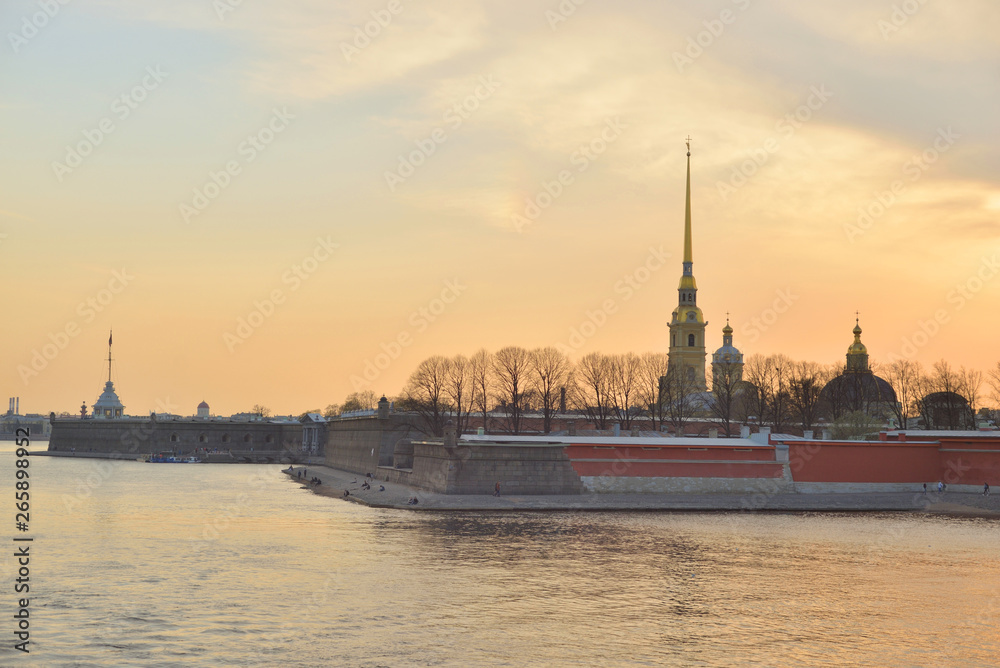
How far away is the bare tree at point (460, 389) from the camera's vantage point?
291 feet

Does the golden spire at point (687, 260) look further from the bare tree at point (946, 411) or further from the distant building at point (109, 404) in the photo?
the distant building at point (109, 404)

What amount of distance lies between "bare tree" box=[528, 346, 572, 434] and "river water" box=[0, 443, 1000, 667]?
4422cm

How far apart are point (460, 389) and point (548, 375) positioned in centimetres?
791

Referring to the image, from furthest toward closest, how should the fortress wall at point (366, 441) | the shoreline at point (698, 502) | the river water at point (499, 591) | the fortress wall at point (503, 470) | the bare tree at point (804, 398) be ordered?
the bare tree at point (804, 398), the fortress wall at point (366, 441), the fortress wall at point (503, 470), the shoreline at point (698, 502), the river water at point (499, 591)

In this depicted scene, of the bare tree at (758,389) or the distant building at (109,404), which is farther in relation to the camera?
the distant building at (109,404)

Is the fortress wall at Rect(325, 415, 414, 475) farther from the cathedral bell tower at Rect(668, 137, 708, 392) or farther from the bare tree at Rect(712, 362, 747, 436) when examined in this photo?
the cathedral bell tower at Rect(668, 137, 708, 392)

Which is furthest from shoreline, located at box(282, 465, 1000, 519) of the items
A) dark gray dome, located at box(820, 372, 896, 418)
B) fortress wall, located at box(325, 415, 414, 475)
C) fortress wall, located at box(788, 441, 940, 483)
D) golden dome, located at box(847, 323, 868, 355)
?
golden dome, located at box(847, 323, 868, 355)

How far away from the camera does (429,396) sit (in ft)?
297

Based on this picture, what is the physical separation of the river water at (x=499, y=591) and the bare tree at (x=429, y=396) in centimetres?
3722

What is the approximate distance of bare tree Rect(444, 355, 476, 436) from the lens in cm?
8875

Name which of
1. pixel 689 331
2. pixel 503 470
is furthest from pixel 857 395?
pixel 503 470

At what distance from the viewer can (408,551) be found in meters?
34.0

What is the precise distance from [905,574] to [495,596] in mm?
13937

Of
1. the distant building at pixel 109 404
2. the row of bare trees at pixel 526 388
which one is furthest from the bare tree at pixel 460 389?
the distant building at pixel 109 404
